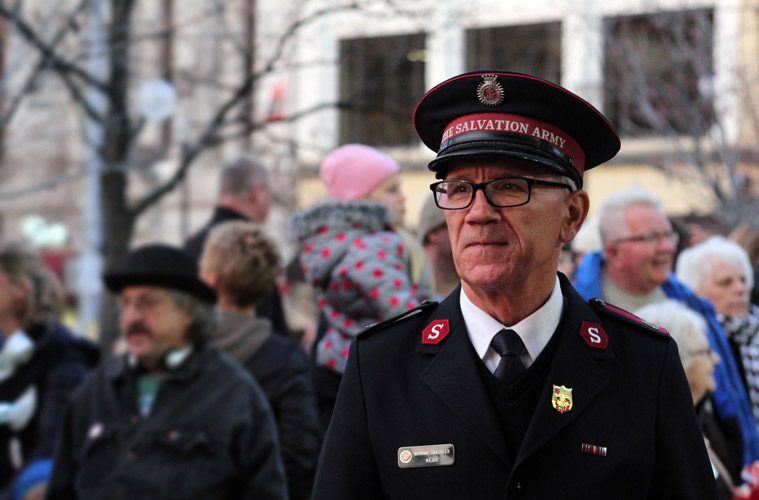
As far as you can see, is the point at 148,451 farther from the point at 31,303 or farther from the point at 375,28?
the point at 375,28

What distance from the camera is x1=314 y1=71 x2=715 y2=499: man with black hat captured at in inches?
111

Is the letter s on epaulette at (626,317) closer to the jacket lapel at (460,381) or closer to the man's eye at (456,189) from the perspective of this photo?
the jacket lapel at (460,381)

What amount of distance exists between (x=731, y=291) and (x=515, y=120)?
4133mm

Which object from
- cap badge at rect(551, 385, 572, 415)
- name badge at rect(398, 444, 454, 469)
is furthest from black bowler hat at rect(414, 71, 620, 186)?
name badge at rect(398, 444, 454, 469)

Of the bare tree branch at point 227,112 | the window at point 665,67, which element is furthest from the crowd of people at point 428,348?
the window at point 665,67

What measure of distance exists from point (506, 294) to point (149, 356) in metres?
2.54

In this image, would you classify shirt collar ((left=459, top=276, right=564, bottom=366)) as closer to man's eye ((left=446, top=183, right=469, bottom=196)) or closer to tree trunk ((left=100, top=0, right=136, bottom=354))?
man's eye ((left=446, top=183, right=469, bottom=196))

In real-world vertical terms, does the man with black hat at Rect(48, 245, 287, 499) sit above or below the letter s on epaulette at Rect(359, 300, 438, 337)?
below

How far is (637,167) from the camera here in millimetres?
23328

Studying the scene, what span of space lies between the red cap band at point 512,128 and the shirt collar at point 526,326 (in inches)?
13.1

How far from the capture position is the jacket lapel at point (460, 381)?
2834 millimetres

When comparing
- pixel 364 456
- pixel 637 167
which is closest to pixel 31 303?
pixel 364 456

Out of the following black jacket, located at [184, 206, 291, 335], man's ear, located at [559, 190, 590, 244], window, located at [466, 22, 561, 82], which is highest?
window, located at [466, 22, 561, 82]

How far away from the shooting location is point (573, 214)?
3018 mm
